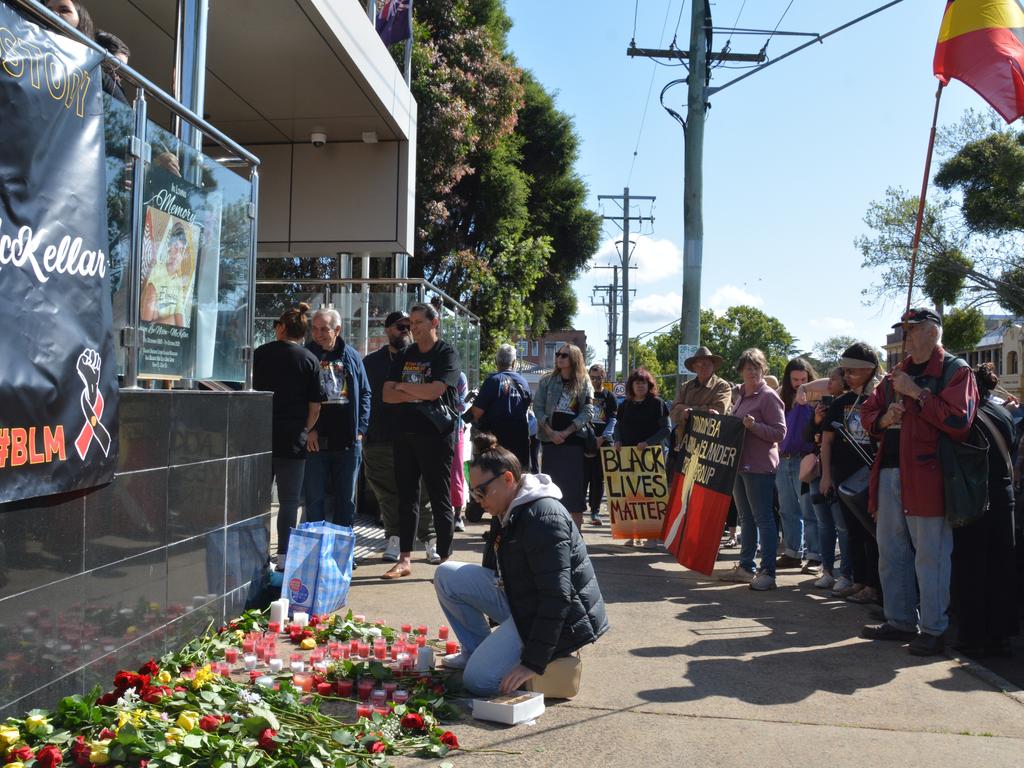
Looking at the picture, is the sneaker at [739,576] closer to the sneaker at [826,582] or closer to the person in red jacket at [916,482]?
the sneaker at [826,582]

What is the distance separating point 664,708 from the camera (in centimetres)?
465

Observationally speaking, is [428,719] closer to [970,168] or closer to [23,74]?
[23,74]

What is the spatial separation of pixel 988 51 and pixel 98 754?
21.1ft

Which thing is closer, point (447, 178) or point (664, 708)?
point (664, 708)

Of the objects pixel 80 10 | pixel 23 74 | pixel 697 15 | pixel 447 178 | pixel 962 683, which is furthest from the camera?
pixel 447 178

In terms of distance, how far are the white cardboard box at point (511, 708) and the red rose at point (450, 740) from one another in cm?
38

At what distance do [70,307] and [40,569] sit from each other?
98cm

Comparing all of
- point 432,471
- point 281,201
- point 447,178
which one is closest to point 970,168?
point 447,178

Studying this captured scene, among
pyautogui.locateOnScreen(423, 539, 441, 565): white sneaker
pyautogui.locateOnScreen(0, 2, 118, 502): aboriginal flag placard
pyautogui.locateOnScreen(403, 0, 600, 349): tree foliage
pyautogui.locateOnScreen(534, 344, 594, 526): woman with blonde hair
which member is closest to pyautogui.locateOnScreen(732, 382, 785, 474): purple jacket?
pyautogui.locateOnScreen(534, 344, 594, 526): woman with blonde hair

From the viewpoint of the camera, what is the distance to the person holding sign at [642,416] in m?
10.5

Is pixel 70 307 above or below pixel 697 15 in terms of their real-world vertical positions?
below

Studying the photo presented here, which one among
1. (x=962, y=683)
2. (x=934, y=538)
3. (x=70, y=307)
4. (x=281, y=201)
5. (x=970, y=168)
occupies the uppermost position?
(x=970, y=168)

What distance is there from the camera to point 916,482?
5734 millimetres

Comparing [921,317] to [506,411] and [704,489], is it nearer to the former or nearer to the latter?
[704,489]
